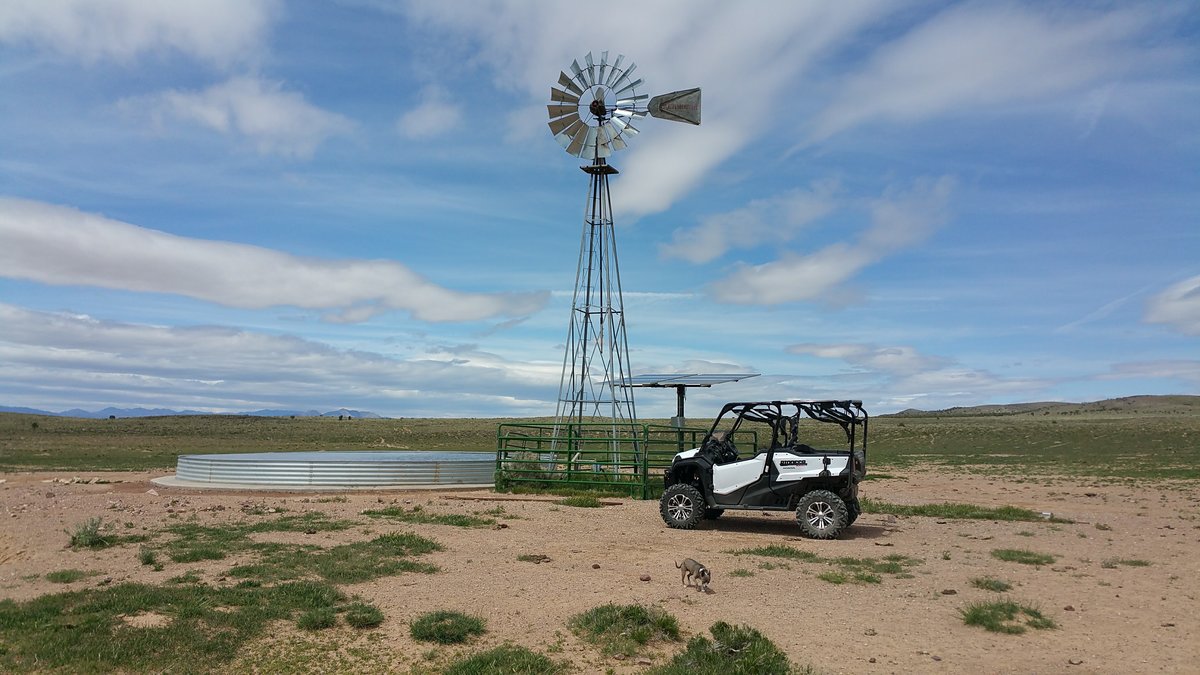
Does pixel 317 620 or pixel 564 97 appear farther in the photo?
pixel 564 97

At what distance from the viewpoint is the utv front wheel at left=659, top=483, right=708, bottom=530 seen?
16078 millimetres

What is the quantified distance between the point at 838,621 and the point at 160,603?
688cm

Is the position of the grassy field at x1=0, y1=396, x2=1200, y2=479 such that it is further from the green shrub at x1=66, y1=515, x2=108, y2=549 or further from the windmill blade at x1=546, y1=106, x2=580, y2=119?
the green shrub at x1=66, y1=515, x2=108, y2=549

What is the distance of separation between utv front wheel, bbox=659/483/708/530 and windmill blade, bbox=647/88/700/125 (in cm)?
1077

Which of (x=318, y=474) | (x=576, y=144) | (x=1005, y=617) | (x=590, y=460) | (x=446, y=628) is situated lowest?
(x=446, y=628)

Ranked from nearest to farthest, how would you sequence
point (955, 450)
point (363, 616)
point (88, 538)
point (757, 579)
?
point (363, 616) < point (757, 579) < point (88, 538) < point (955, 450)

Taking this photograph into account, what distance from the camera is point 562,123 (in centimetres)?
2436

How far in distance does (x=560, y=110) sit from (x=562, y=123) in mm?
344

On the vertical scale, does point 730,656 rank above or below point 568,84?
below

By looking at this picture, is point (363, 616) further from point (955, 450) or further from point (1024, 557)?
point (955, 450)

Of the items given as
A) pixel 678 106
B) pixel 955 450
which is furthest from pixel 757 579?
pixel 955 450

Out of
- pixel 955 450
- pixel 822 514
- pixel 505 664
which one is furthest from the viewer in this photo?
pixel 955 450

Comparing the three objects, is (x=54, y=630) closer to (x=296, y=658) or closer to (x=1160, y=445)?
(x=296, y=658)

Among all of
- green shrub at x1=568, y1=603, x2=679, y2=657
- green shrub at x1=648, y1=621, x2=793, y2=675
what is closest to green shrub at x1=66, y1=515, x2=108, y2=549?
green shrub at x1=568, y1=603, x2=679, y2=657
